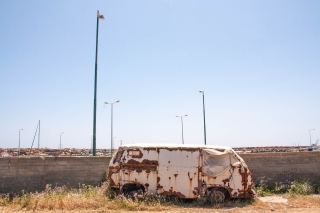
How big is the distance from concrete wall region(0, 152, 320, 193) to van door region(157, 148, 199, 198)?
3234 mm

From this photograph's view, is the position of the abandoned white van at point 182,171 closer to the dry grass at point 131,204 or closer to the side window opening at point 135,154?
the side window opening at point 135,154

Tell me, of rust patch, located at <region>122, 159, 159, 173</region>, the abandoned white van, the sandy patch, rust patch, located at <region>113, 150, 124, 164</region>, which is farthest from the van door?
the sandy patch

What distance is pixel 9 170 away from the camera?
11500 mm

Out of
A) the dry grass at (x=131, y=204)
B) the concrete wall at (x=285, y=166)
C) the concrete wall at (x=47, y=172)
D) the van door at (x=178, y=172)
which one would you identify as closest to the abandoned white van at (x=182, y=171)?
the van door at (x=178, y=172)

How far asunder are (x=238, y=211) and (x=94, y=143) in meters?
7.92

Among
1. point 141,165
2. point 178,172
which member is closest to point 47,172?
point 141,165

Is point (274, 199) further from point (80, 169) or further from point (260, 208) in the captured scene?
point (80, 169)

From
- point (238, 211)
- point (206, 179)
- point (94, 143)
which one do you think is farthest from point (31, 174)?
point (238, 211)

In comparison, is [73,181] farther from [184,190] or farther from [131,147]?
[184,190]

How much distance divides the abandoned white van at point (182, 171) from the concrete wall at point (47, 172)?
2.15m

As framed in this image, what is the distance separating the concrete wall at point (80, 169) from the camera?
1152 centimetres

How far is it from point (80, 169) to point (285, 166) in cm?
856

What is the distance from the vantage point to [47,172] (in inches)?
464

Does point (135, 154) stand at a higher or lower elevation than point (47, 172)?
higher
